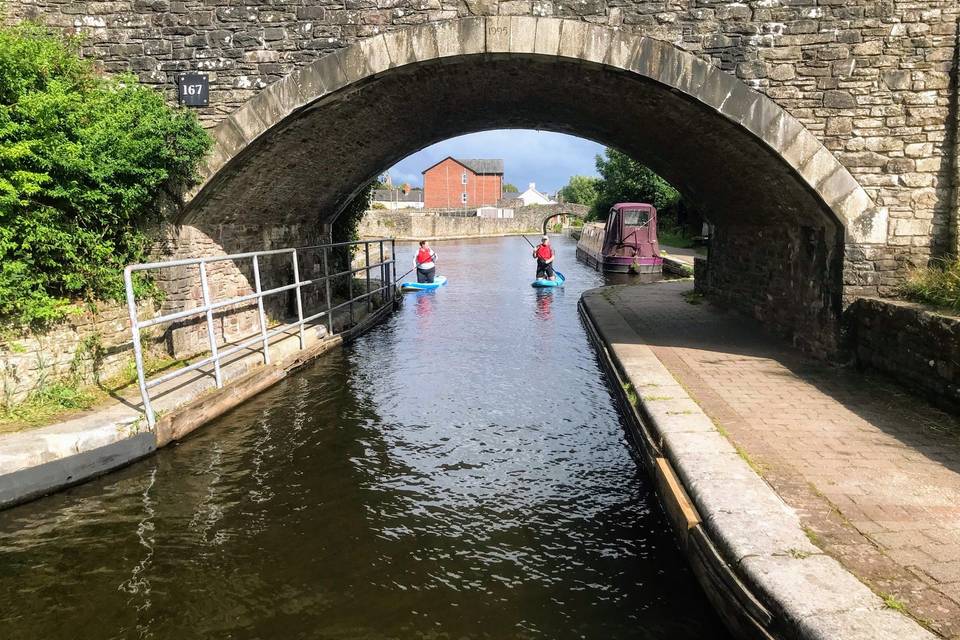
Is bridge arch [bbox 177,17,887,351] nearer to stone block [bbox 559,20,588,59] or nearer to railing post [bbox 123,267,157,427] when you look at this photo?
stone block [bbox 559,20,588,59]

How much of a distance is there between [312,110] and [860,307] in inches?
279

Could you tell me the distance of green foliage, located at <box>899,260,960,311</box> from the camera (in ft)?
19.7

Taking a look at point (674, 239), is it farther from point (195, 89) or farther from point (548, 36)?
point (195, 89)

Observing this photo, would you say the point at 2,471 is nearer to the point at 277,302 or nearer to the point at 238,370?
the point at 238,370

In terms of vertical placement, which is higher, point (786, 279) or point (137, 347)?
point (786, 279)

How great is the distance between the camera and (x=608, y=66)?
23.8ft

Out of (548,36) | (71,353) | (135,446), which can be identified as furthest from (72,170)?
(548,36)

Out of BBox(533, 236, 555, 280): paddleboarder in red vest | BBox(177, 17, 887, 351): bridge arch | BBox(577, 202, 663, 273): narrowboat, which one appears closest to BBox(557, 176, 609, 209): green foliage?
BBox(577, 202, 663, 273): narrowboat

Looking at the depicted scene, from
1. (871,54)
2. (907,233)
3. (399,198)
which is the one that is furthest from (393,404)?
(399,198)

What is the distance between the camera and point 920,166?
22.9 feet

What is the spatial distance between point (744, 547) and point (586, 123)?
912 centimetres

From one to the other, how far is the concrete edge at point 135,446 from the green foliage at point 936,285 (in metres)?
7.57

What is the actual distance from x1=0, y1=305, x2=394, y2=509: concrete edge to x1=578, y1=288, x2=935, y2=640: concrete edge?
14.7 feet

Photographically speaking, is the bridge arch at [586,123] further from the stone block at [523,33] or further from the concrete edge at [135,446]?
the concrete edge at [135,446]
